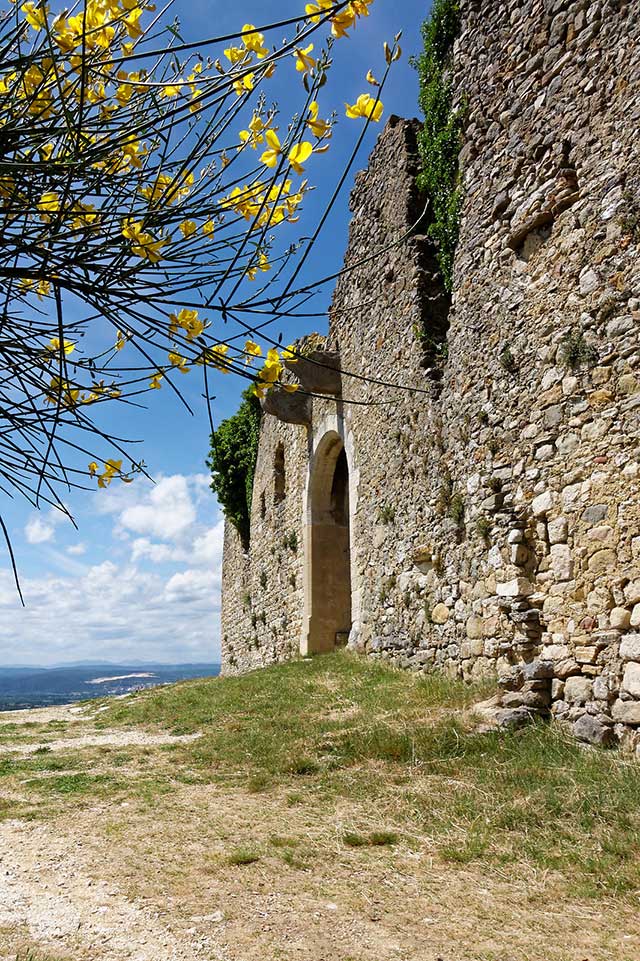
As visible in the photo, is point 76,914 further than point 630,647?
No

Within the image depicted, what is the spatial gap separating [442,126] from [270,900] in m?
8.14

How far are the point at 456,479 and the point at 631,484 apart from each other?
8.42 feet

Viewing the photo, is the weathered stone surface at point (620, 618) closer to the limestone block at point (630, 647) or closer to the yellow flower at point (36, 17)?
the limestone block at point (630, 647)

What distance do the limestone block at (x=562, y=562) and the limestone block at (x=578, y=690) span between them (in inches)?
30.4

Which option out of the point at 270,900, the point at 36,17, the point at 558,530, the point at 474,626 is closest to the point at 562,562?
the point at 558,530

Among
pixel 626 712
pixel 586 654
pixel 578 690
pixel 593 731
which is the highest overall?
pixel 586 654

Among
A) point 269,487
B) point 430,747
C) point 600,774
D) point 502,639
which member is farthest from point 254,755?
point 269,487

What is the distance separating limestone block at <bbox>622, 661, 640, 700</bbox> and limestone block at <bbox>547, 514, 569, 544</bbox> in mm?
1142

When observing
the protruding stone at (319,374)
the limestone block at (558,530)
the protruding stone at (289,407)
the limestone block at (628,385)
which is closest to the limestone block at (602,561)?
the limestone block at (558,530)

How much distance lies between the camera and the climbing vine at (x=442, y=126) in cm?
824

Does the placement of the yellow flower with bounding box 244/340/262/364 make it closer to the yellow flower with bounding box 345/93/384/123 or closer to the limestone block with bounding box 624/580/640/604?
the yellow flower with bounding box 345/93/384/123

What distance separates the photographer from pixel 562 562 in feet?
18.9

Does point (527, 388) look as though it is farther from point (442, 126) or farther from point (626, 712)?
point (442, 126)

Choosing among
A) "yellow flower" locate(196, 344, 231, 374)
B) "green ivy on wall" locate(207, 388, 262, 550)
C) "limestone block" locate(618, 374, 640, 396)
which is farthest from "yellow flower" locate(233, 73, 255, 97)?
"green ivy on wall" locate(207, 388, 262, 550)
